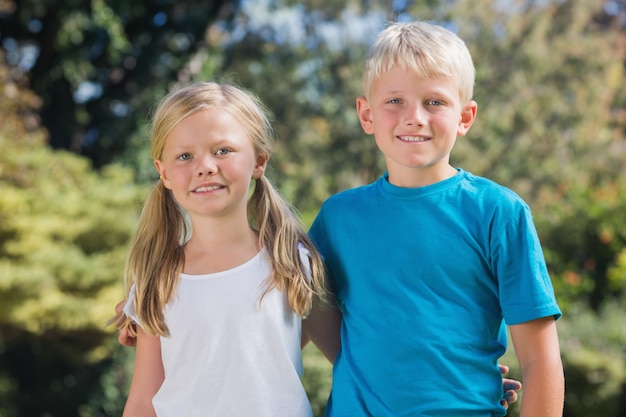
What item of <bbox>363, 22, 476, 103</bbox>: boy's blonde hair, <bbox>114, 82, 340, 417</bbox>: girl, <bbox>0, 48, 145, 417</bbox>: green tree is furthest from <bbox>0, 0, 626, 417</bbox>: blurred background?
<bbox>114, 82, 340, 417</bbox>: girl

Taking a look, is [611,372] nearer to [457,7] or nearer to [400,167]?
[400,167]

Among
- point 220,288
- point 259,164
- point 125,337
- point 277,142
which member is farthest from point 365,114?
point 277,142

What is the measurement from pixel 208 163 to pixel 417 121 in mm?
516

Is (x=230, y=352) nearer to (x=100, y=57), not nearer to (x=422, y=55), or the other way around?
(x=422, y=55)

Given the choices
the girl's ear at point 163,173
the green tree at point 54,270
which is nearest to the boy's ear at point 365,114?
the girl's ear at point 163,173

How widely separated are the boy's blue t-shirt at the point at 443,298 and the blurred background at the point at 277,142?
669 mm

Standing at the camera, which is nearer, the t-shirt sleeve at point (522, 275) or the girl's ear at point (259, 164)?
the t-shirt sleeve at point (522, 275)

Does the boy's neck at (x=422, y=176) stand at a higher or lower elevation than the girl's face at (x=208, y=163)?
lower

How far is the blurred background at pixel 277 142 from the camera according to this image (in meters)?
7.80

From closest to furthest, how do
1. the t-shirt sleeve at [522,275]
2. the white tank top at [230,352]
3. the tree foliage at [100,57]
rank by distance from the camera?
1. the t-shirt sleeve at [522,275]
2. the white tank top at [230,352]
3. the tree foliage at [100,57]

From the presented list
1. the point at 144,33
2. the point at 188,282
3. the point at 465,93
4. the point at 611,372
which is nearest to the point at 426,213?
the point at 465,93

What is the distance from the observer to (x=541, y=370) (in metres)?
1.86

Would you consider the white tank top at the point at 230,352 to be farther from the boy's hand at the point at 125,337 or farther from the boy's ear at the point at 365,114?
the boy's ear at the point at 365,114

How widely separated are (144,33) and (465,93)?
11.6 meters
